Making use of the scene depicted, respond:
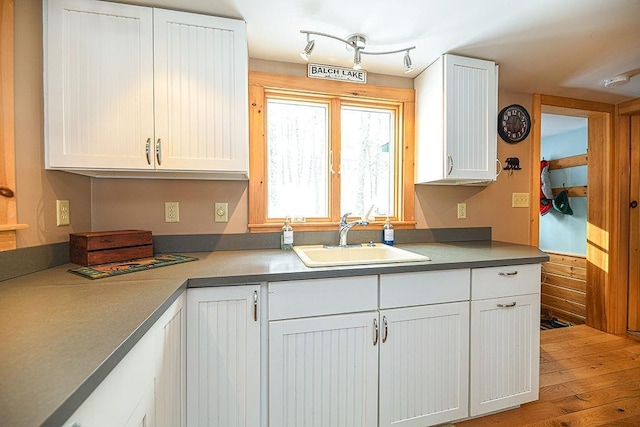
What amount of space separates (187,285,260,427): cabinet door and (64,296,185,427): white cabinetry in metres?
0.05

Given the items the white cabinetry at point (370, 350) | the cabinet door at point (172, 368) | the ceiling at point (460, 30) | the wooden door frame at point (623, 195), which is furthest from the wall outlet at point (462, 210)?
the cabinet door at point (172, 368)

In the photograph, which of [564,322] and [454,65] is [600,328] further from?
[454,65]

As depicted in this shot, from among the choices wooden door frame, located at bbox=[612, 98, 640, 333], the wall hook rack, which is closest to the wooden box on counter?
the wall hook rack

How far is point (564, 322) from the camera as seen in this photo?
2.99 metres

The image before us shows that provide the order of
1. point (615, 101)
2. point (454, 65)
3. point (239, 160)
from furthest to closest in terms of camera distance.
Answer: point (615, 101) < point (454, 65) < point (239, 160)

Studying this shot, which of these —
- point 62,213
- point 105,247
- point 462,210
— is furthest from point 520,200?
point 62,213

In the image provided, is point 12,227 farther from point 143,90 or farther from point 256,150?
point 256,150

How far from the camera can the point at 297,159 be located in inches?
75.2

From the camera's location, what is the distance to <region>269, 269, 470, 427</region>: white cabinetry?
4.00 feet

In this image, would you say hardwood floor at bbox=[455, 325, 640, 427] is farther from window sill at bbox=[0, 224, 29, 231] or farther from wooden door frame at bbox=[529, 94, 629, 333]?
window sill at bbox=[0, 224, 29, 231]

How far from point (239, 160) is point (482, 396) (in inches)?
69.9

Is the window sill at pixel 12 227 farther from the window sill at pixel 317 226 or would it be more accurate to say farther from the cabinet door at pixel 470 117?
the cabinet door at pixel 470 117

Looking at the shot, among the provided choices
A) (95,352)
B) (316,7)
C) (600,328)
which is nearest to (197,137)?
(316,7)

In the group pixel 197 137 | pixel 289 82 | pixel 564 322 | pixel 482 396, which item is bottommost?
pixel 564 322
